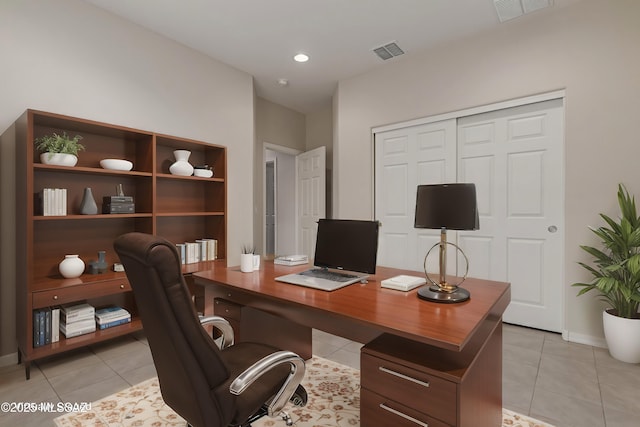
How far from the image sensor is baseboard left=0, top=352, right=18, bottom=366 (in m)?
2.49

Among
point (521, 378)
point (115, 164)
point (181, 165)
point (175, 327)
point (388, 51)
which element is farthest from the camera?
point (388, 51)

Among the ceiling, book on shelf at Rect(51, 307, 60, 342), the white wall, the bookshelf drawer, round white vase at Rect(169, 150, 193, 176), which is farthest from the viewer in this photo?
round white vase at Rect(169, 150, 193, 176)

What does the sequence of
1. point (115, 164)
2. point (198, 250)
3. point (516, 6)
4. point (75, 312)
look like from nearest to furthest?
point (75, 312), point (115, 164), point (516, 6), point (198, 250)

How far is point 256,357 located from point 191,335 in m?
0.56

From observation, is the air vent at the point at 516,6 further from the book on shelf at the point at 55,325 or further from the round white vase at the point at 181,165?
the book on shelf at the point at 55,325

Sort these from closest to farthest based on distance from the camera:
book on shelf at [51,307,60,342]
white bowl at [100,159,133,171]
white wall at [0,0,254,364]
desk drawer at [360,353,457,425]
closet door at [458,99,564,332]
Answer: desk drawer at [360,353,457,425], book on shelf at [51,307,60,342], white wall at [0,0,254,364], white bowl at [100,159,133,171], closet door at [458,99,564,332]

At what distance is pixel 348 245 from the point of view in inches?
76.9

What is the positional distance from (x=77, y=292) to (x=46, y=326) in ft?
0.99

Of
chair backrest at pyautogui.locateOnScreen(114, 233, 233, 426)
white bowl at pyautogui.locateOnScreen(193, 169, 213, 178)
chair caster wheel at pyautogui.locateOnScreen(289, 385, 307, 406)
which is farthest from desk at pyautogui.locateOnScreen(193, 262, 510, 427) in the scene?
white bowl at pyautogui.locateOnScreen(193, 169, 213, 178)

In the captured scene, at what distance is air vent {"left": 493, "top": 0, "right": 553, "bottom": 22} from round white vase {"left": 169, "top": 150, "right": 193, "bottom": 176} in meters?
3.30

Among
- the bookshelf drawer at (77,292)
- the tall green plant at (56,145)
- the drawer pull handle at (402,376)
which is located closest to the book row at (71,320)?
the bookshelf drawer at (77,292)

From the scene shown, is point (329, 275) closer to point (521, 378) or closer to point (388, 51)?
point (521, 378)

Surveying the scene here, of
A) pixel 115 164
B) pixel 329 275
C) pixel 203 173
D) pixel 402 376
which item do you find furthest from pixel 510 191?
pixel 115 164

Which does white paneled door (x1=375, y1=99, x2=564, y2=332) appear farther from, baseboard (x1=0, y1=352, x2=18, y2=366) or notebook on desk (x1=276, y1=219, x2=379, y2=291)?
baseboard (x1=0, y1=352, x2=18, y2=366)
